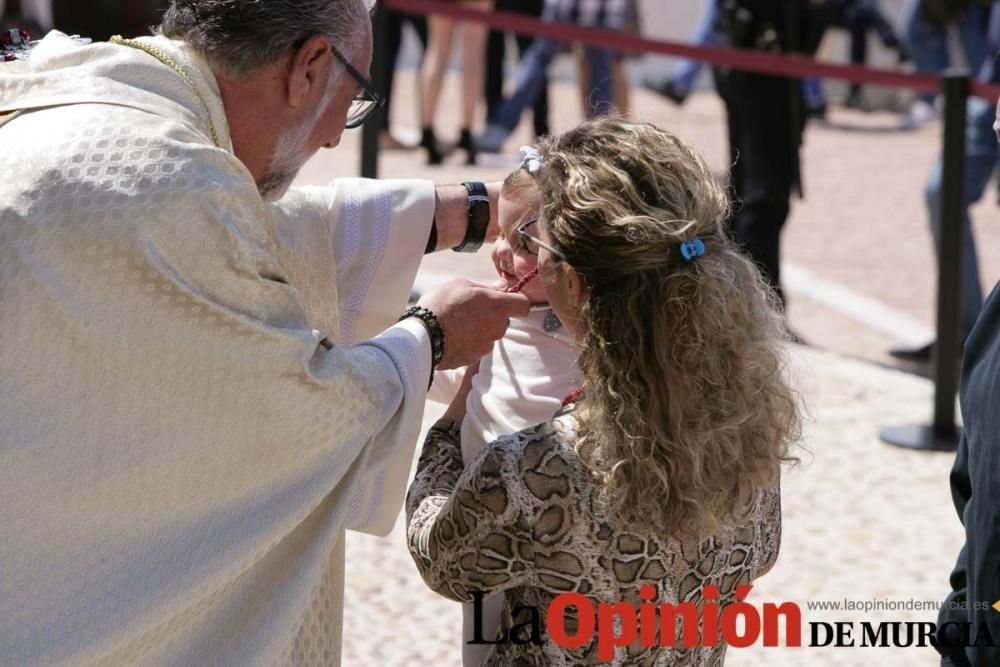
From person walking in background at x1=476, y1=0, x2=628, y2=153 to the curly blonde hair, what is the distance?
8576mm

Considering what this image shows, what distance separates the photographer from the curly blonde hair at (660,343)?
2.13 m

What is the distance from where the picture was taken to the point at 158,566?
85.3 inches

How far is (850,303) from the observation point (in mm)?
7758

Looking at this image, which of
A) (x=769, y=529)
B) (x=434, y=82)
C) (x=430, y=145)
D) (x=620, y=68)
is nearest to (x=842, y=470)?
(x=769, y=529)

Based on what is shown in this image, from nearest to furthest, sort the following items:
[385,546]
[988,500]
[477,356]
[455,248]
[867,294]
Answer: [988,500] → [477,356] → [455,248] → [385,546] → [867,294]

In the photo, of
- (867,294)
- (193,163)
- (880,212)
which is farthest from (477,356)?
(880,212)

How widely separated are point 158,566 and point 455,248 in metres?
1.03

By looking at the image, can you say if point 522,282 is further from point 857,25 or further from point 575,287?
point 857,25

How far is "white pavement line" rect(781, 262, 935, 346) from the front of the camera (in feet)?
23.6

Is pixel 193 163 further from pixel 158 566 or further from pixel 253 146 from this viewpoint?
pixel 158 566

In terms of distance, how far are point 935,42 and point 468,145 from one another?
3.99m

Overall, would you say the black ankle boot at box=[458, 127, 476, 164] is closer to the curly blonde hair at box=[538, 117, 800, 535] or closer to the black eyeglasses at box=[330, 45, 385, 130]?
the black eyeglasses at box=[330, 45, 385, 130]

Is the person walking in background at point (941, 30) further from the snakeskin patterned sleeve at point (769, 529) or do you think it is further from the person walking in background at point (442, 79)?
the snakeskin patterned sleeve at point (769, 529)

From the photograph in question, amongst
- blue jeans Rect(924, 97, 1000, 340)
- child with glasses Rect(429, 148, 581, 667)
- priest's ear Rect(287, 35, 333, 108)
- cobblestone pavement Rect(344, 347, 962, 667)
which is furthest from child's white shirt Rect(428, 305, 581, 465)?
blue jeans Rect(924, 97, 1000, 340)
